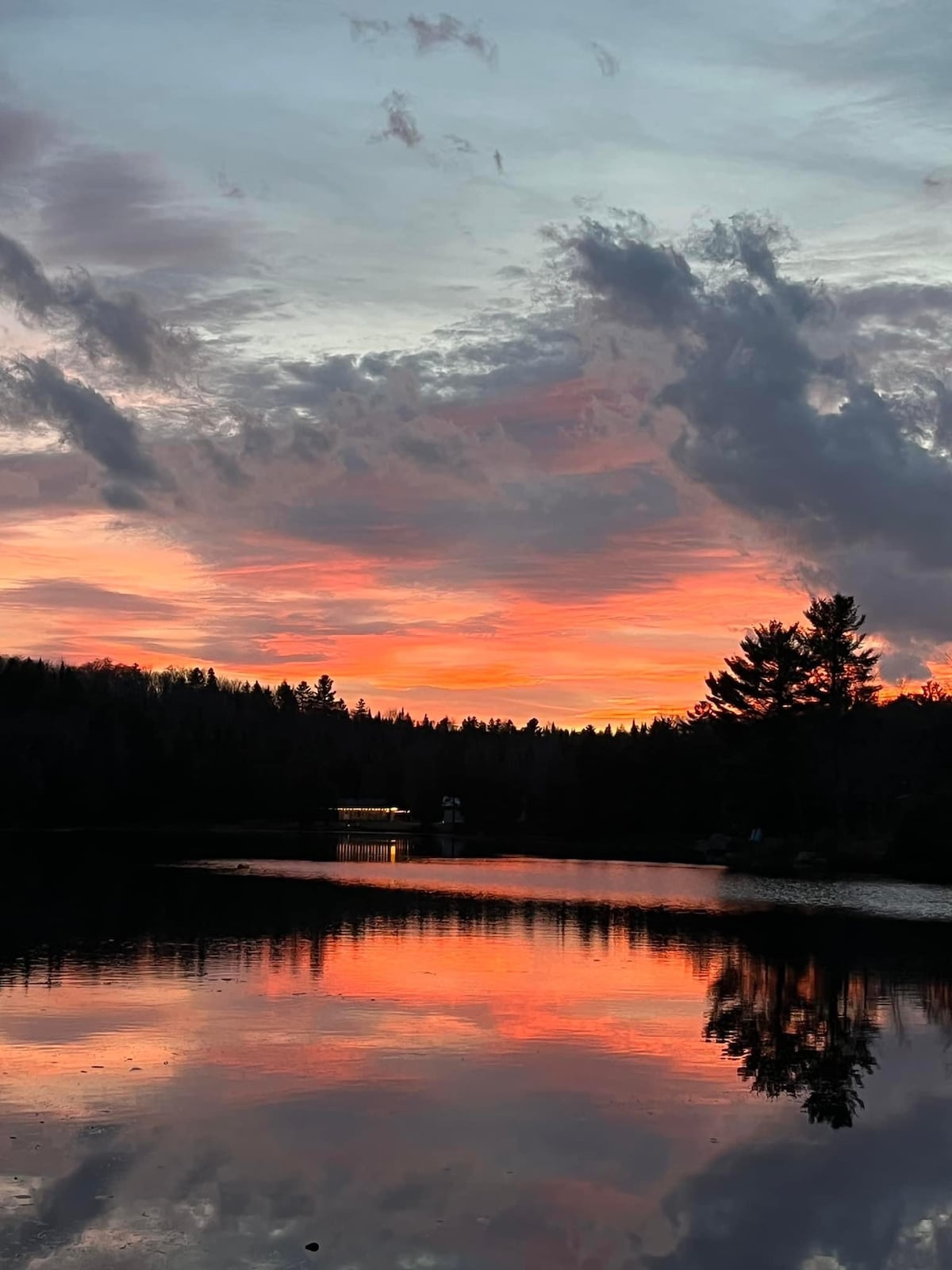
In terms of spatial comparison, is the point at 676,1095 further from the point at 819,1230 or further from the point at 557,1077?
the point at 819,1230

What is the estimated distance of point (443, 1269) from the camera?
13172 mm

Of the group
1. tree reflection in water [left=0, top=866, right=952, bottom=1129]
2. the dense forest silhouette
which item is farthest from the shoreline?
tree reflection in water [left=0, top=866, right=952, bottom=1129]

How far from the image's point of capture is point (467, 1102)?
19.8m

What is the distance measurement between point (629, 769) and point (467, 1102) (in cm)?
11565

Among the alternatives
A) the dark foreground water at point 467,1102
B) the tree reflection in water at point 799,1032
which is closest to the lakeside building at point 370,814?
the dark foreground water at point 467,1102

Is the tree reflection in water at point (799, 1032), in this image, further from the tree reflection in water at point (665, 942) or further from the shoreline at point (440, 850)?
the shoreline at point (440, 850)

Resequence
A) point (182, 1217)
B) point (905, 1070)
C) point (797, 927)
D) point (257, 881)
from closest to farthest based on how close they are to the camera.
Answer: point (182, 1217) → point (905, 1070) → point (797, 927) → point (257, 881)

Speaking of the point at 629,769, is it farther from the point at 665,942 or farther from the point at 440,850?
the point at 665,942

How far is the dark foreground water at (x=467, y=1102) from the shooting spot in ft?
46.3

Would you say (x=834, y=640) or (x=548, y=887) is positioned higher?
(x=834, y=640)

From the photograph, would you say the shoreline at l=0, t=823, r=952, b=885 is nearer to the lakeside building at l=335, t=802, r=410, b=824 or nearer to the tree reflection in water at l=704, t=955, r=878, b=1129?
the lakeside building at l=335, t=802, r=410, b=824

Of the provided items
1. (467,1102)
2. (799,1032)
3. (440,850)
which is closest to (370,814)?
(440,850)

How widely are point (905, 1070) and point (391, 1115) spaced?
9.16 meters

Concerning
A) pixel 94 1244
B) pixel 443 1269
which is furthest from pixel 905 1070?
pixel 94 1244
